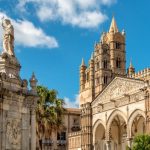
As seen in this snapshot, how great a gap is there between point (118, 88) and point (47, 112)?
2359cm

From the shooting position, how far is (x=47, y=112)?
39.1 metres

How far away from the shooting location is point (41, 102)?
38781 millimetres

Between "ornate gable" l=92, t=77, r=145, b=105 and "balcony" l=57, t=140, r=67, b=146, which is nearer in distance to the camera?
"ornate gable" l=92, t=77, r=145, b=105

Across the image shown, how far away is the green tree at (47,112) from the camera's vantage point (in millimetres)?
38656

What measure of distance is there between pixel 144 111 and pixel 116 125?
13328mm

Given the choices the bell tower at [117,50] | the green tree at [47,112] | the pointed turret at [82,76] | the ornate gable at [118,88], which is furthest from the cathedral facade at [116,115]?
the pointed turret at [82,76]

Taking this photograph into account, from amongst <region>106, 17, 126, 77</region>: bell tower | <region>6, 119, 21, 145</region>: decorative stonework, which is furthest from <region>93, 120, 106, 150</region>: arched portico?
<region>6, 119, 21, 145</region>: decorative stonework

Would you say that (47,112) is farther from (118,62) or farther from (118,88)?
(118,62)

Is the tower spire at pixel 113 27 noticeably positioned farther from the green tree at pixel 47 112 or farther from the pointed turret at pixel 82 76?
the green tree at pixel 47 112

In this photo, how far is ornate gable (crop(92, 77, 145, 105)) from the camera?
57.0 m

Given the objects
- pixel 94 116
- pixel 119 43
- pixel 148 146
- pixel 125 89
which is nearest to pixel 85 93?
pixel 119 43

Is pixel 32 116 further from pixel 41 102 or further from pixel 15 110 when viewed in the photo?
pixel 41 102

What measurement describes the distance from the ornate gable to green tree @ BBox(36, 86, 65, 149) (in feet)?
58.3

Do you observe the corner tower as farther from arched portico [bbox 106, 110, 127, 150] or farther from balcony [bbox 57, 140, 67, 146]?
arched portico [bbox 106, 110, 127, 150]
